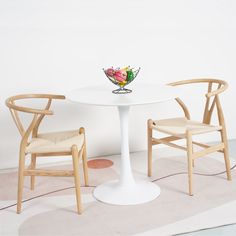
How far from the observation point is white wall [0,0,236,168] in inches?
128

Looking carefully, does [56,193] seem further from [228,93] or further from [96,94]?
[228,93]

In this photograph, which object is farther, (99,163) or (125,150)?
(99,163)

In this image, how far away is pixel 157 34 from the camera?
3611 mm

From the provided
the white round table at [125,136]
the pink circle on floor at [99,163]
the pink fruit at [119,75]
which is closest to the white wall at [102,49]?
the pink circle on floor at [99,163]

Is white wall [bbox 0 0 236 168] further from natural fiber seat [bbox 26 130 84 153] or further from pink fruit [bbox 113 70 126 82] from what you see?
pink fruit [bbox 113 70 126 82]

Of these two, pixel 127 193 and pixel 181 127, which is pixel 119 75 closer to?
pixel 181 127

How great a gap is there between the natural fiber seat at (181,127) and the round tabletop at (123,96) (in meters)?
0.29

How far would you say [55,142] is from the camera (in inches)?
103

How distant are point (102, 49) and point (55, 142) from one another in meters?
1.19

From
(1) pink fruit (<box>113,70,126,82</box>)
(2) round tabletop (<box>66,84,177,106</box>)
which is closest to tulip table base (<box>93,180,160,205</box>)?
(2) round tabletop (<box>66,84,177,106</box>)

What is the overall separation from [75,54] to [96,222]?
162 cm

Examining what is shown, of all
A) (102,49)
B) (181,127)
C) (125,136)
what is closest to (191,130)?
(181,127)

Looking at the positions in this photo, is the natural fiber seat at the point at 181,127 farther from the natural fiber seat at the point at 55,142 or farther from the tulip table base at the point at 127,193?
the natural fiber seat at the point at 55,142

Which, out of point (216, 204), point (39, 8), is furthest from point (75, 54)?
point (216, 204)
